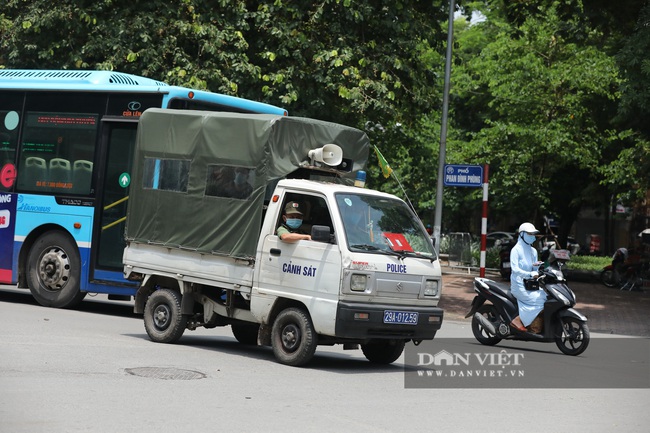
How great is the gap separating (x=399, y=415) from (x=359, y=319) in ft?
7.89

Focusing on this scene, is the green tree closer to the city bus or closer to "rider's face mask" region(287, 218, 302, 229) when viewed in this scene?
the city bus

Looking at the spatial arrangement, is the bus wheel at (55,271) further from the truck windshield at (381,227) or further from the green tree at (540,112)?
the green tree at (540,112)

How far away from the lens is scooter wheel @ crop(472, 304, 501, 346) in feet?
48.1

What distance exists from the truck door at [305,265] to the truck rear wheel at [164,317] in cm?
136

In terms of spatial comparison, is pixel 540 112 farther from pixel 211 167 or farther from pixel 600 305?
pixel 211 167

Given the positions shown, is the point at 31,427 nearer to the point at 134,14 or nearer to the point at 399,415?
the point at 399,415

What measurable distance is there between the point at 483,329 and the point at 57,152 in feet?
23.0

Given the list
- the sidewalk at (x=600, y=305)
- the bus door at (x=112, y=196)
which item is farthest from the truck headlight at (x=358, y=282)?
the sidewalk at (x=600, y=305)

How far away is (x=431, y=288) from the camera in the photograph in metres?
11.3

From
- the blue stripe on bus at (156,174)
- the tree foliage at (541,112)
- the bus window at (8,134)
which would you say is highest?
the tree foliage at (541,112)

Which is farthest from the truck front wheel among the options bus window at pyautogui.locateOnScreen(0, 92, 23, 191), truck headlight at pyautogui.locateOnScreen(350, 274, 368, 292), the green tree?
the green tree

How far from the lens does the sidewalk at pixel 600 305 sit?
19203mm

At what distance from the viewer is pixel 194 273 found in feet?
39.6

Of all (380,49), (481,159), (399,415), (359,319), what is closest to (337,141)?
(359,319)
